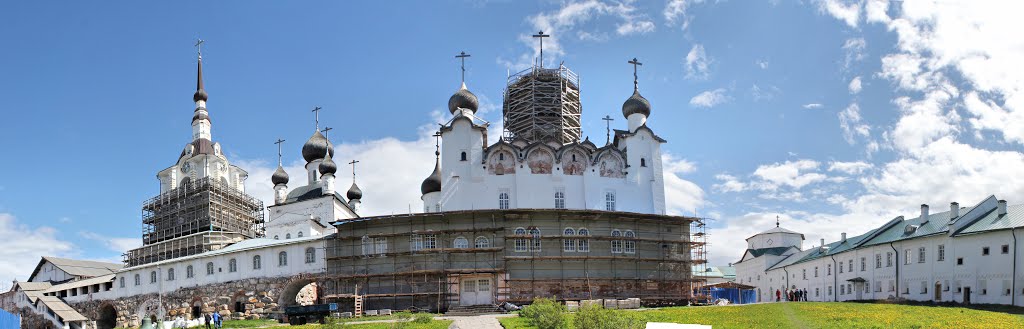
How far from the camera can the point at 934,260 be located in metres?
39.9

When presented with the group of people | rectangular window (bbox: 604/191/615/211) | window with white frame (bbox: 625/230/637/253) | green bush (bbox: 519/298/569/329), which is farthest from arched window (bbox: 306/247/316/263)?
the group of people

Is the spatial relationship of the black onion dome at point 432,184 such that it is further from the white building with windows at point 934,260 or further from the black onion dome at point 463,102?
the white building with windows at point 934,260

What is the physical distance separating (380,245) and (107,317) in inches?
1019

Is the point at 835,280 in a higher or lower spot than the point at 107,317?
higher

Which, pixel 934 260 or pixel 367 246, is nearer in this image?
pixel 934 260

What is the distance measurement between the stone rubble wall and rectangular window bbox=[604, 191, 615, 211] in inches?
643

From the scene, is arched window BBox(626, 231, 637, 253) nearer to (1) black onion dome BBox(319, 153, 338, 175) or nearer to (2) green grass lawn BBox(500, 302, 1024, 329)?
(2) green grass lawn BBox(500, 302, 1024, 329)

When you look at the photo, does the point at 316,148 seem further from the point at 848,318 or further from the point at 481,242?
the point at 848,318

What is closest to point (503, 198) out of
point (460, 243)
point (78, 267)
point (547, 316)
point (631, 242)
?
point (460, 243)

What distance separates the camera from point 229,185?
6819cm

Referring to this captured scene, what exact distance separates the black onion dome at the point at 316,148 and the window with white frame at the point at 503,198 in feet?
79.1

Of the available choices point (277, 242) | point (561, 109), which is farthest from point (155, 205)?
point (561, 109)

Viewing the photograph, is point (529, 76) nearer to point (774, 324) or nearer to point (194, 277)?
point (194, 277)

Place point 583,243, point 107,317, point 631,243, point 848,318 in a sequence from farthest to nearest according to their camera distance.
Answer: point 107,317
point 631,243
point 583,243
point 848,318
